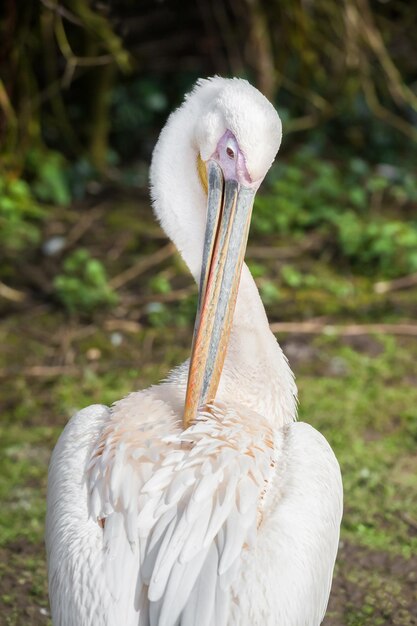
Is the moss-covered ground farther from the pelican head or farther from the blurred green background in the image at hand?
the pelican head

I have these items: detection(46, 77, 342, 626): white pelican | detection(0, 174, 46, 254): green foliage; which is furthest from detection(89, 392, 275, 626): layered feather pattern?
detection(0, 174, 46, 254): green foliage

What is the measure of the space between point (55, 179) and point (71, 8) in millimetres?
1195

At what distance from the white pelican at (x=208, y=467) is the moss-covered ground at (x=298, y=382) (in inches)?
31.7

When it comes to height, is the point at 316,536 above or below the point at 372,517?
above

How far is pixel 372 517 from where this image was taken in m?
3.91

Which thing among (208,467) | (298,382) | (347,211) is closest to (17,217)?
(347,211)

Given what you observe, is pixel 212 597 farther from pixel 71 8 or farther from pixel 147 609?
pixel 71 8

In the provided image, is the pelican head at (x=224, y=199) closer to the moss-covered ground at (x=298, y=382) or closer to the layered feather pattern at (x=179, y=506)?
the layered feather pattern at (x=179, y=506)

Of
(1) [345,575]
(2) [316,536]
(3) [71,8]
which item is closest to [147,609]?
(2) [316,536]

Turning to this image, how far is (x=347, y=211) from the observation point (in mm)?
6414

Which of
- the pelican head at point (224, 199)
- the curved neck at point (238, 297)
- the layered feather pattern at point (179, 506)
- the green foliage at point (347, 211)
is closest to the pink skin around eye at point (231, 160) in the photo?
the pelican head at point (224, 199)

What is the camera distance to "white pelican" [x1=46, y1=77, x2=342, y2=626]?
7.95 feet

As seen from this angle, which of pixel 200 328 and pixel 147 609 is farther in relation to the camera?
pixel 200 328

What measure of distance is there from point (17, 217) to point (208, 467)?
152 inches
